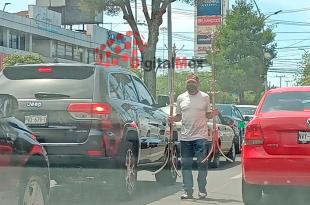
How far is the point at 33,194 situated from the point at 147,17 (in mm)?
18117

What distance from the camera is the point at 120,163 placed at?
8523mm

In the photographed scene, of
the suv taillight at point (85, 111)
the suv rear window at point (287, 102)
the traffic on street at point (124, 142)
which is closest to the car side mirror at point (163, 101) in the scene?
the traffic on street at point (124, 142)

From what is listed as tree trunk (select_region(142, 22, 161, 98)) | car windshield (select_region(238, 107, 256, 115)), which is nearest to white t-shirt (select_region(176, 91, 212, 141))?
tree trunk (select_region(142, 22, 161, 98))

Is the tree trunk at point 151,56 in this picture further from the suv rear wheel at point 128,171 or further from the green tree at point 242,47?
the green tree at point 242,47

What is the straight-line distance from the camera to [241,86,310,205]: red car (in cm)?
761

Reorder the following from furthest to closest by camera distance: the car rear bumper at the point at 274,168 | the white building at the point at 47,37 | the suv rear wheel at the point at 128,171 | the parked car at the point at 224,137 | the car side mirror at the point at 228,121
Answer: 1. the white building at the point at 47,37
2. the car side mirror at the point at 228,121
3. the parked car at the point at 224,137
4. the suv rear wheel at the point at 128,171
5. the car rear bumper at the point at 274,168

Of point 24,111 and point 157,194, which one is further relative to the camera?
point 157,194

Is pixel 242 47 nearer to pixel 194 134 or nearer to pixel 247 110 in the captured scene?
pixel 247 110

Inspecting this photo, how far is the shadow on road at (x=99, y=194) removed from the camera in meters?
8.84

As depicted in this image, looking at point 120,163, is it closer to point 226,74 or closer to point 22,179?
point 22,179

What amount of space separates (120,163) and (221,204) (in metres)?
1.48

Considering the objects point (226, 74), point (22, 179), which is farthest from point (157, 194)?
point (226, 74)

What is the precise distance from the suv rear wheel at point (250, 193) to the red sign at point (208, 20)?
47.0m

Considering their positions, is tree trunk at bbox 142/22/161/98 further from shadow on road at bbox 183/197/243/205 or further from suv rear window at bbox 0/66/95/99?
suv rear window at bbox 0/66/95/99
